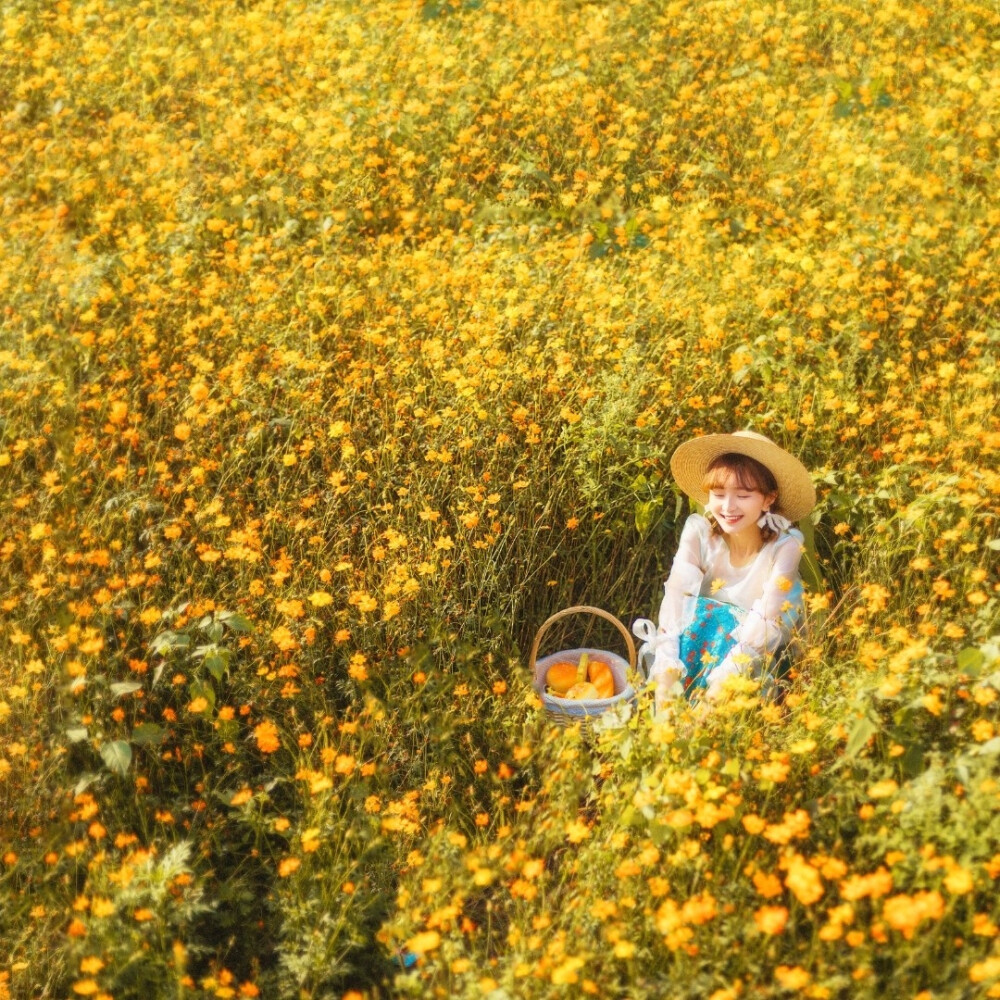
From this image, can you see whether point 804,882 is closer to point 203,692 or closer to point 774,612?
point 774,612

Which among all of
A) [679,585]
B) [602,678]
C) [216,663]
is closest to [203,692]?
[216,663]

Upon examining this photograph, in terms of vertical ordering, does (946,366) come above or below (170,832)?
above

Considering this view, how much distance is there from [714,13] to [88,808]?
573 centimetres

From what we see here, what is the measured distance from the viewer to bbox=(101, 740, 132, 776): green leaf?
2.77 m

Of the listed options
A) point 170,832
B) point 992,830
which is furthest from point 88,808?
point 992,830

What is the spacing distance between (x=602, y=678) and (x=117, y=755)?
1.49 meters

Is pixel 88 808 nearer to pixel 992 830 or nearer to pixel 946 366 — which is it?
pixel 992 830

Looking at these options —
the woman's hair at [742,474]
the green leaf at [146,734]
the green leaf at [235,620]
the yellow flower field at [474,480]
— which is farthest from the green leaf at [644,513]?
the green leaf at [146,734]

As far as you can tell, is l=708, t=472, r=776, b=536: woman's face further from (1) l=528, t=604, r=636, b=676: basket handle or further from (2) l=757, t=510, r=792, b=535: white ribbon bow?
(1) l=528, t=604, r=636, b=676: basket handle

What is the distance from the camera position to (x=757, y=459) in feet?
11.6

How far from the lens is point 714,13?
657 centimetres

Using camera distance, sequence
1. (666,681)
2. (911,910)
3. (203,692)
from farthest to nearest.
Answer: (666,681) → (203,692) → (911,910)

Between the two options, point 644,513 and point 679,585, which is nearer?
point 679,585

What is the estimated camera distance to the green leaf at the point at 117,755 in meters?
2.77
